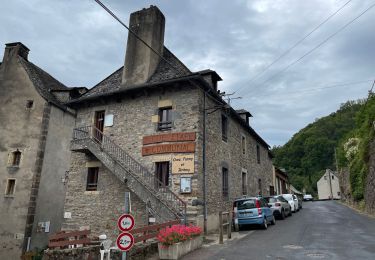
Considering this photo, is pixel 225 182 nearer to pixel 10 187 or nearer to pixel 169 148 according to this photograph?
pixel 169 148

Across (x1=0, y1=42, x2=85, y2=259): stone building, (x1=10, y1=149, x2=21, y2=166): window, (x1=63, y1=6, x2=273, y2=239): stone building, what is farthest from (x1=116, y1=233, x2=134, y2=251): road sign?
(x1=10, y1=149, x2=21, y2=166): window

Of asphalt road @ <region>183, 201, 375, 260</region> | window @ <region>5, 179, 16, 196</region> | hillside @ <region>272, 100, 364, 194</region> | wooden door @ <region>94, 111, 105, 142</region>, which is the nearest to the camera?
asphalt road @ <region>183, 201, 375, 260</region>

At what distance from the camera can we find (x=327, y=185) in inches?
2459

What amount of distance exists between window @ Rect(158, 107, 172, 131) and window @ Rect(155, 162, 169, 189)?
1.79 meters

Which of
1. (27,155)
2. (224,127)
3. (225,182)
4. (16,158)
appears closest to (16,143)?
(16,158)

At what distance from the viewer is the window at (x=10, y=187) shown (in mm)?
18458

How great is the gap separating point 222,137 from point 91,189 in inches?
298

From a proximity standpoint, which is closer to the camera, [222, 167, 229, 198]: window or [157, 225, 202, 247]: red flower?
[157, 225, 202, 247]: red flower

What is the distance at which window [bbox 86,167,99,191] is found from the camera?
1544cm

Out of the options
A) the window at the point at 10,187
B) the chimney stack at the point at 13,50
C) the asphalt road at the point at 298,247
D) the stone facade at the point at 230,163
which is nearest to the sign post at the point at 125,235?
the asphalt road at the point at 298,247

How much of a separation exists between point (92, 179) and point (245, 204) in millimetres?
8119

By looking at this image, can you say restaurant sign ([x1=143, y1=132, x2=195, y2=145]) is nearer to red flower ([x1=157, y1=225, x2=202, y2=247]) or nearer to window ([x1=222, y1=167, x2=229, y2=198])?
window ([x1=222, y1=167, x2=229, y2=198])

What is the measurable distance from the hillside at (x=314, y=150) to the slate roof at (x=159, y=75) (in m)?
49.4

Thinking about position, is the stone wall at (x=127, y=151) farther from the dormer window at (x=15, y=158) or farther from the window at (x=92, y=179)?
the dormer window at (x=15, y=158)
